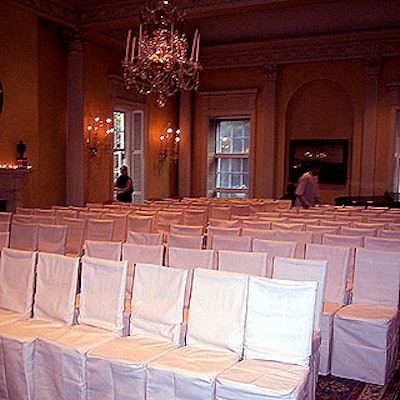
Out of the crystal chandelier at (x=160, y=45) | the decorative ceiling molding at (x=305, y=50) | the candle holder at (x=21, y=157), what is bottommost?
the candle holder at (x=21, y=157)

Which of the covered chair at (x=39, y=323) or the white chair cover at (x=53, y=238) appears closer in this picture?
the covered chair at (x=39, y=323)

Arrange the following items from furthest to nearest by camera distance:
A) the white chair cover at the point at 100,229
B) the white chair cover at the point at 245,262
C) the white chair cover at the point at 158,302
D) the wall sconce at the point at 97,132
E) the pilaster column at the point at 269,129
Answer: the pilaster column at the point at 269,129
the wall sconce at the point at 97,132
the white chair cover at the point at 100,229
the white chair cover at the point at 245,262
the white chair cover at the point at 158,302

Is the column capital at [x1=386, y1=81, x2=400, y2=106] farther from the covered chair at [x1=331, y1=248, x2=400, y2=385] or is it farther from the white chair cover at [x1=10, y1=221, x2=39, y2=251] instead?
the white chair cover at [x1=10, y1=221, x2=39, y2=251]

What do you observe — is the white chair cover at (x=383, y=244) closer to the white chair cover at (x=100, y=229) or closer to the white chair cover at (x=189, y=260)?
the white chair cover at (x=189, y=260)

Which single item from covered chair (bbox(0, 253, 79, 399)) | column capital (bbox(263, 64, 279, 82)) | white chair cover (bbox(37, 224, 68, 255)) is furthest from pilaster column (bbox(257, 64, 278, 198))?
covered chair (bbox(0, 253, 79, 399))

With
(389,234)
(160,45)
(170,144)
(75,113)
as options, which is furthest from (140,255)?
(170,144)

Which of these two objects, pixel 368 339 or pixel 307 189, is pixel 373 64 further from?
pixel 368 339

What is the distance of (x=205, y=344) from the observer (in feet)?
10.4

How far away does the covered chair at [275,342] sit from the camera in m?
2.66

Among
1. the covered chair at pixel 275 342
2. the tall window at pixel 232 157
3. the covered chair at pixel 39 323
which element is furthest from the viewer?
the tall window at pixel 232 157

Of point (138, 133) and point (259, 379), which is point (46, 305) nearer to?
point (259, 379)

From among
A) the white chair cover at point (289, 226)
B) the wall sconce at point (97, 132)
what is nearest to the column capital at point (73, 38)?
the wall sconce at point (97, 132)

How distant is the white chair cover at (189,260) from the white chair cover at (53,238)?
70.4 inches

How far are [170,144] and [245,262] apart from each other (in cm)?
1204
